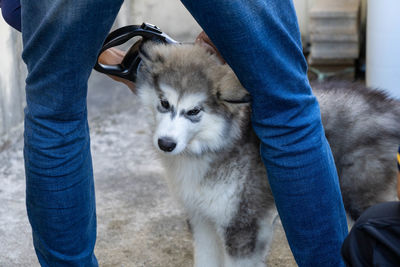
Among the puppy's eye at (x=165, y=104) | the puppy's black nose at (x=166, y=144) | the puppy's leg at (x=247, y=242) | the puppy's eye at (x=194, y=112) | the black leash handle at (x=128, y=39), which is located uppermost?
the black leash handle at (x=128, y=39)

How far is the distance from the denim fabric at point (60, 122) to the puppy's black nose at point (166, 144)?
0.36 metres

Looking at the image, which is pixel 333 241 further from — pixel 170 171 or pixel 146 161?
pixel 146 161

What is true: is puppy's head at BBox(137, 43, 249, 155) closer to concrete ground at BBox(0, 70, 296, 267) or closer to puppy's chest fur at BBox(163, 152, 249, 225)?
puppy's chest fur at BBox(163, 152, 249, 225)

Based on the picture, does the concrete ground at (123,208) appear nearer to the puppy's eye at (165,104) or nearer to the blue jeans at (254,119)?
the puppy's eye at (165,104)

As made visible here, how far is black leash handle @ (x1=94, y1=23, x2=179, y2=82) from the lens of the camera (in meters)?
2.26

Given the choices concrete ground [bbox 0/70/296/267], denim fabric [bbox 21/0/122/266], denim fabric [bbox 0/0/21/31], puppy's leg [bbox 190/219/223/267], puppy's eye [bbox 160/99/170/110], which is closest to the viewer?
denim fabric [bbox 21/0/122/266]

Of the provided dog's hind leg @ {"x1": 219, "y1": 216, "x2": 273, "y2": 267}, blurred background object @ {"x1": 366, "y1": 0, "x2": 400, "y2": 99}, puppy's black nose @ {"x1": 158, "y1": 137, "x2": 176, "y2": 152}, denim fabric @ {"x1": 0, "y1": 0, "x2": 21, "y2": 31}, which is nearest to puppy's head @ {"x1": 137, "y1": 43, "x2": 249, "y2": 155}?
puppy's black nose @ {"x1": 158, "y1": 137, "x2": 176, "y2": 152}

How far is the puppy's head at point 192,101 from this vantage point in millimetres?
2291

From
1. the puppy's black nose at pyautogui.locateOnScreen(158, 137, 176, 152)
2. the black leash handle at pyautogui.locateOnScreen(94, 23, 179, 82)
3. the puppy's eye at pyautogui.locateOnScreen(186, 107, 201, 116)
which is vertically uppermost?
the black leash handle at pyautogui.locateOnScreen(94, 23, 179, 82)

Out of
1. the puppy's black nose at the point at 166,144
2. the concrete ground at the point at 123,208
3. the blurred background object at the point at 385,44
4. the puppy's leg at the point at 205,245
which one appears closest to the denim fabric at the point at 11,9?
the puppy's black nose at the point at 166,144

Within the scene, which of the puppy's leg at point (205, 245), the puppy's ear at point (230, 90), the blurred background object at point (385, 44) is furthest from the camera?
the blurred background object at point (385, 44)

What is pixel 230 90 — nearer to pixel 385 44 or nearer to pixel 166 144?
pixel 166 144

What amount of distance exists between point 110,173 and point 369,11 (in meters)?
2.20

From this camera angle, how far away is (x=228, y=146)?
2.40 metres
